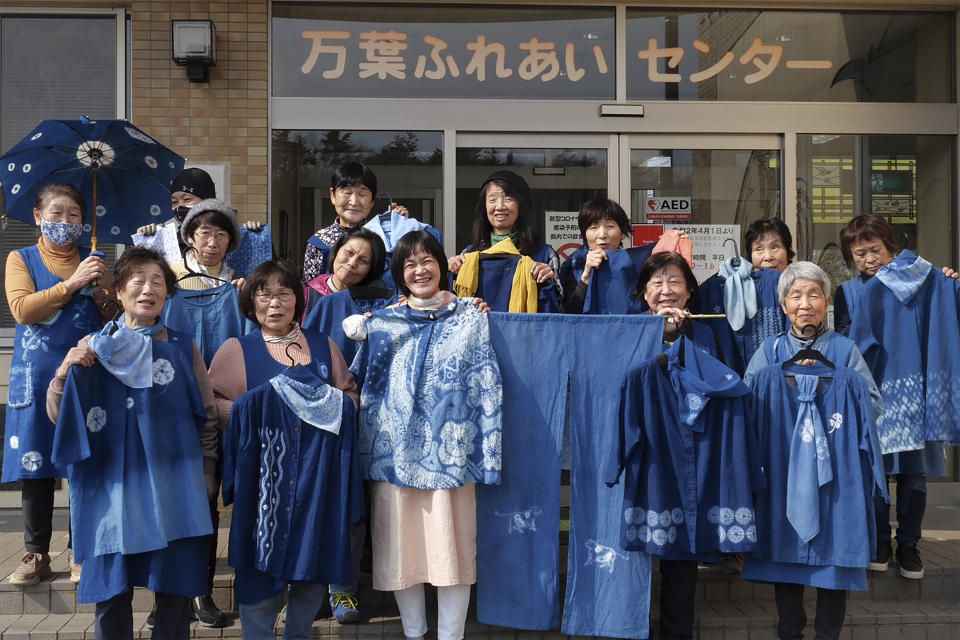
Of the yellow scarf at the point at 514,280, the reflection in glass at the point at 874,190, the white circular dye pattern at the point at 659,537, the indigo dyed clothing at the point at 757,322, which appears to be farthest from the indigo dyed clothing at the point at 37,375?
the reflection in glass at the point at 874,190

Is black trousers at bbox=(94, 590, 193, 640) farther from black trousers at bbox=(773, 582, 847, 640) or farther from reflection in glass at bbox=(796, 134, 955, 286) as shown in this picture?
reflection in glass at bbox=(796, 134, 955, 286)

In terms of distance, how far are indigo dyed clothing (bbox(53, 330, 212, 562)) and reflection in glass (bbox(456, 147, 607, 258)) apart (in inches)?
134

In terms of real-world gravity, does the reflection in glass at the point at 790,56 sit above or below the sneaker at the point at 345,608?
above

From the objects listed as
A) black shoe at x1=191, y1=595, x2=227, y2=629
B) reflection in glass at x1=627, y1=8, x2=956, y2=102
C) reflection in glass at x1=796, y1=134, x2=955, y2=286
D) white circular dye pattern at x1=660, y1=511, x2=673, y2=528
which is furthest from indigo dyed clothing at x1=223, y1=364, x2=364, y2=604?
reflection in glass at x1=796, y1=134, x2=955, y2=286

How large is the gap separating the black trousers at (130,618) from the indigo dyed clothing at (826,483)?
258cm

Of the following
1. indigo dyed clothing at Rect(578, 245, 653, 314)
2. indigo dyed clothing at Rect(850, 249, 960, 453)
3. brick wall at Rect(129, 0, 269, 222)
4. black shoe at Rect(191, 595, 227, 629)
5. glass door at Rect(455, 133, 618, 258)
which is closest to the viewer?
black shoe at Rect(191, 595, 227, 629)

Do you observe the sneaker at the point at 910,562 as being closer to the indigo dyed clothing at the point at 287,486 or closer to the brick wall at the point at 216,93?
the indigo dyed clothing at the point at 287,486

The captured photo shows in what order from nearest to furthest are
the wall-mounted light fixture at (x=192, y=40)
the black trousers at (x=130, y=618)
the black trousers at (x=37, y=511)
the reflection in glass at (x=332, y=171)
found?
1. the black trousers at (x=130, y=618)
2. the black trousers at (x=37, y=511)
3. the wall-mounted light fixture at (x=192, y=40)
4. the reflection in glass at (x=332, y=171)

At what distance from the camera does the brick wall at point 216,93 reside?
20.8 ft

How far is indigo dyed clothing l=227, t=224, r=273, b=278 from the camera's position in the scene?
15.7 ft

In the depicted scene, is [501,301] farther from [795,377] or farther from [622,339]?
[795,377]

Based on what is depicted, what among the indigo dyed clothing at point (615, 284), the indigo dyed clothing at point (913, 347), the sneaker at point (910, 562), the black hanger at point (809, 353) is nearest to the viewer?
the black hanger at point (809, 353)

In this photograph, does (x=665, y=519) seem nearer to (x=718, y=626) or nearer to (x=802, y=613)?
(x=802, y=613)

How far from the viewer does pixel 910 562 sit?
4.87 metres
